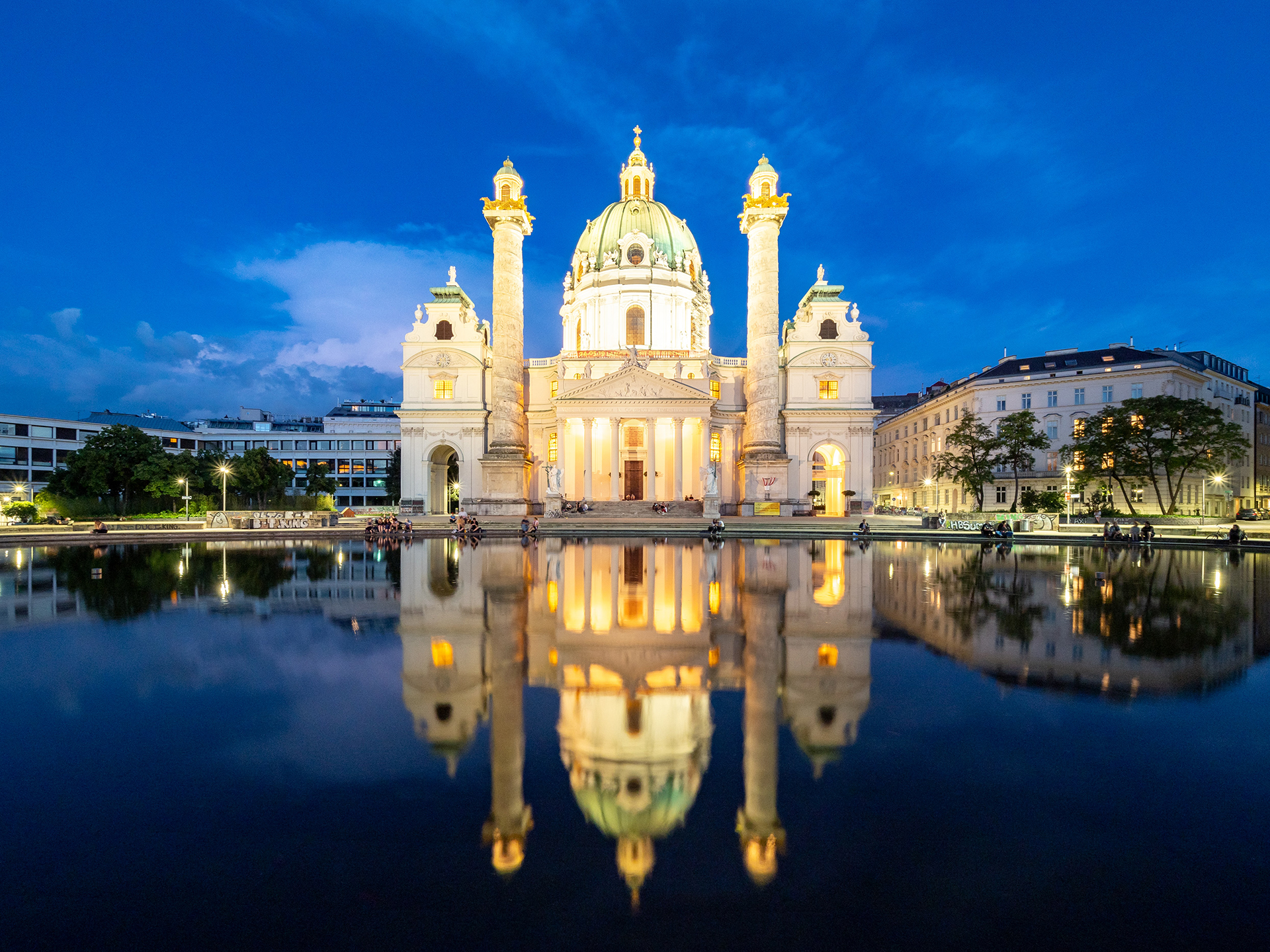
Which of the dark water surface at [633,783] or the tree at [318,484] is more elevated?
the tree at [318,484]

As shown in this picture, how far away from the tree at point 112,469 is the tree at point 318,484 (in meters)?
15.0

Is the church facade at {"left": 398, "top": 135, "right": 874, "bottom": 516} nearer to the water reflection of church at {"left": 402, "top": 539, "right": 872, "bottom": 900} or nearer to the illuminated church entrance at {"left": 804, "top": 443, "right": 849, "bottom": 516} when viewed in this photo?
the illuminated church entrance at {"left": 804, "top": 443, "right": 849, "bottom": 516}

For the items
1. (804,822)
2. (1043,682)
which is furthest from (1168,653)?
(804,822)

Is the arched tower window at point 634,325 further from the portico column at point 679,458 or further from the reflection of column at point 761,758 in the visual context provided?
the reflection of column at point 761,758

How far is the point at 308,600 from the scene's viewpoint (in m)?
14.5

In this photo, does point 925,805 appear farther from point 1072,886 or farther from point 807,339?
point 807,339

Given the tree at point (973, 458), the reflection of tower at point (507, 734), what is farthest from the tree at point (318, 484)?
the tree at point (973, 458)

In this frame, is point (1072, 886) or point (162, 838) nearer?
point (1072, 886)

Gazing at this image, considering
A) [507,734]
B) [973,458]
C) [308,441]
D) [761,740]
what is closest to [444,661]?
[507,734]

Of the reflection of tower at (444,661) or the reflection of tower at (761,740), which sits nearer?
the reflection of tower at (761,740)

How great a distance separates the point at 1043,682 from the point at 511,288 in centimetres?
4929

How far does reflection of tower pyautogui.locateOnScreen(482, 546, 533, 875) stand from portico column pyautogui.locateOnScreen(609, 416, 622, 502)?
37356mm

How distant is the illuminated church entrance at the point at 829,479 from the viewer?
5962 cm

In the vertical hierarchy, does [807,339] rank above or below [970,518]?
above
